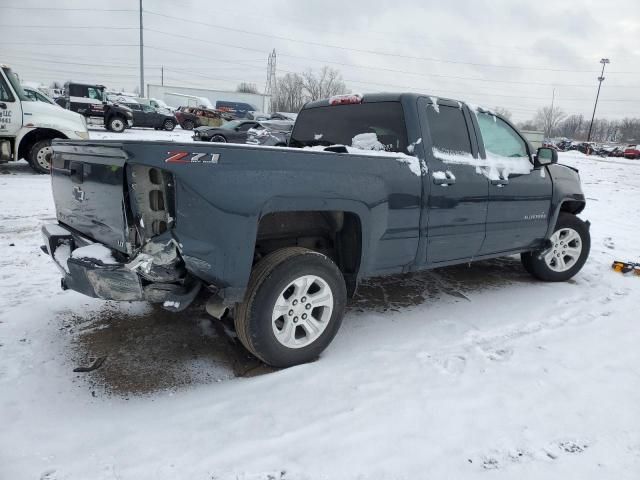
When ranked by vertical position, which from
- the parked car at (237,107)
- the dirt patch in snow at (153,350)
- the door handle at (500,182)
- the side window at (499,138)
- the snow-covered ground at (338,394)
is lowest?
the dirt patch in snow at (153,350)

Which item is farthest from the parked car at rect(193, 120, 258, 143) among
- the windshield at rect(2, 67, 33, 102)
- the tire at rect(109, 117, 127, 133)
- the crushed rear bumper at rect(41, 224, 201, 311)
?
the crushed rear bumper at rect(41, 224, 201, 311)

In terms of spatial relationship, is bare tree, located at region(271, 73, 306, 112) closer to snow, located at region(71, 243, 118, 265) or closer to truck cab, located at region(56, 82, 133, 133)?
truck cab, located at region(56, 82, 133, 133)

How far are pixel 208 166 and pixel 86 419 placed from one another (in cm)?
151

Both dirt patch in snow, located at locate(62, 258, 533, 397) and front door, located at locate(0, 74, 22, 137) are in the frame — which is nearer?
dirt patch in snow, located at locate(62, 258, 533, 397)

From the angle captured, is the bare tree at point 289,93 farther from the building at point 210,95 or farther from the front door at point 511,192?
the front door at point 511,192

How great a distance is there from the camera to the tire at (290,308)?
2777mm

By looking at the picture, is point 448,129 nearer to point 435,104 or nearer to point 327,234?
point 435,104

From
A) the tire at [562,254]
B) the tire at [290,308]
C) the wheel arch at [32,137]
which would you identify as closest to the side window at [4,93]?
the wheel arch at [32,137]

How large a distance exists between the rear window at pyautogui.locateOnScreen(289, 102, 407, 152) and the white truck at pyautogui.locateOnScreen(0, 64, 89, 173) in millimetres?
6889

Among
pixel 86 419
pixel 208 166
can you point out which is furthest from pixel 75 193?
pixel 86 419

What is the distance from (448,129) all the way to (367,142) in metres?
0.72

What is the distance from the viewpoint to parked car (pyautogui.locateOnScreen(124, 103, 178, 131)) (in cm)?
2494

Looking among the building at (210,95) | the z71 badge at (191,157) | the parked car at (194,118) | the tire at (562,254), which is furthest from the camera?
the building at (210,95)

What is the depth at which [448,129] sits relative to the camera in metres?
3.84
